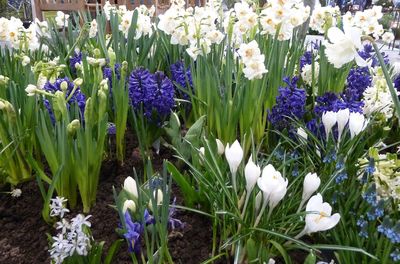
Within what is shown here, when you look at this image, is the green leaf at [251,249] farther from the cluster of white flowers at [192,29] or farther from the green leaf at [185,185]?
the cluster of white flowers at [192,29]

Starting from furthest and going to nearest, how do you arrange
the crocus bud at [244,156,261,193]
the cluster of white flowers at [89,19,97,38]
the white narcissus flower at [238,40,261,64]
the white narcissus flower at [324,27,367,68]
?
the cluster of white flowers at [89,19,97,38] → the white narcissus flower at [238,40,261,64] → the crocus bud at [244,156,261,193] → the white narcissus flower at [324,27,367,68]

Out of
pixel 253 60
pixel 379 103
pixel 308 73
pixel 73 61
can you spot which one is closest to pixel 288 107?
pixel 253 60

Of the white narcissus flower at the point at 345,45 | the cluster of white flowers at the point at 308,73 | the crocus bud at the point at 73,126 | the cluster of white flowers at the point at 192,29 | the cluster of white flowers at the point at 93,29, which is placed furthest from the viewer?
the cluster of white flowers at the point at 93,29

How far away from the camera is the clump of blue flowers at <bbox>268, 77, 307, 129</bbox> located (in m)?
1.44

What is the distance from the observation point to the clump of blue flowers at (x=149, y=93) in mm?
1454

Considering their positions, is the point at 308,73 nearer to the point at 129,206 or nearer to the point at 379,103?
the point at 379,103

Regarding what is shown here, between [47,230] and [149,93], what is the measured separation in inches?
23.1

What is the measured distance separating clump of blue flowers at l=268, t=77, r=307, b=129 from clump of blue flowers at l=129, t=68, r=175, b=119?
411 millimetres

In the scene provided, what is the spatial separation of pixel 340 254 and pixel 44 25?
212 centimetres

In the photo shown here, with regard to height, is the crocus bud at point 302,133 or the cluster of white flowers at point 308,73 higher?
the cluster of white flowers at point 308,73

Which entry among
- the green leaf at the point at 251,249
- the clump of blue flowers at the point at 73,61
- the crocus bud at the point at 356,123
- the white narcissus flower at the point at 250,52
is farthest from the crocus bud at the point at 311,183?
the clump of blue flowers at the point at 73,61

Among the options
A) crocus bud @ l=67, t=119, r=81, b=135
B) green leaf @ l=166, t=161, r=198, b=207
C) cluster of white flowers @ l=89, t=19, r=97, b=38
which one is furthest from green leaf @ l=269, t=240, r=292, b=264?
cluster of white flowers @ l=89, t=19, r=97, b=38

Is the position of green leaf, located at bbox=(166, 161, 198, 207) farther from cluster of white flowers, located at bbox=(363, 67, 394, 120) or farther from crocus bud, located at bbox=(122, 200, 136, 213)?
cluster of white flowers, located at bbox=(363, 67, 394, 120)

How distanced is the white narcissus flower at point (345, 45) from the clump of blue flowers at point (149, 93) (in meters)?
0.75
